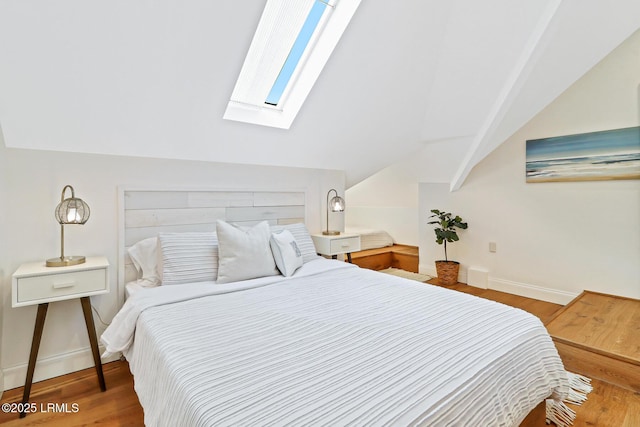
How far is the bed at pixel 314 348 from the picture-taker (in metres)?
0.92

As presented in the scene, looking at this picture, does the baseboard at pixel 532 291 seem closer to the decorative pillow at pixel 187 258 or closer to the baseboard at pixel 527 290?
the baseboard at pixel 527 290

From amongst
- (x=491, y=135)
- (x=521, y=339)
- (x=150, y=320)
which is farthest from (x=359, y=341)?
(x=491, y=135)

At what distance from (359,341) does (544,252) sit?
2.98 m

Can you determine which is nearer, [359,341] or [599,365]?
[359,341]

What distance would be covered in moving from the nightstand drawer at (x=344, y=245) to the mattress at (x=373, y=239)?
1.58 meters

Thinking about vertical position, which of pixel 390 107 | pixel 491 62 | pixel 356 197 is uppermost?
pixel 491 62

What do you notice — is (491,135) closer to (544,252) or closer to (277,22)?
(544,252)

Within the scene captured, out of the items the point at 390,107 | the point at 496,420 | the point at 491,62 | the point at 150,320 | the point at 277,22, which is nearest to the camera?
the point at 496,420

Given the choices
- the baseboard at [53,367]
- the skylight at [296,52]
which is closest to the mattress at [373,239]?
the skylight at [296,52]

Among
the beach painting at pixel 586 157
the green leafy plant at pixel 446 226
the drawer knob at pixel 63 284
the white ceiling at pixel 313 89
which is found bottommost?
the drawer knob at pixel 63 284

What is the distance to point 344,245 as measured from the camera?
317 cm

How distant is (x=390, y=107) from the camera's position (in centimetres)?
299

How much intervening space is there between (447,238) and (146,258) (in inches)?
122

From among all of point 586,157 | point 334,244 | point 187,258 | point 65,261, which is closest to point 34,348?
point 65,261
